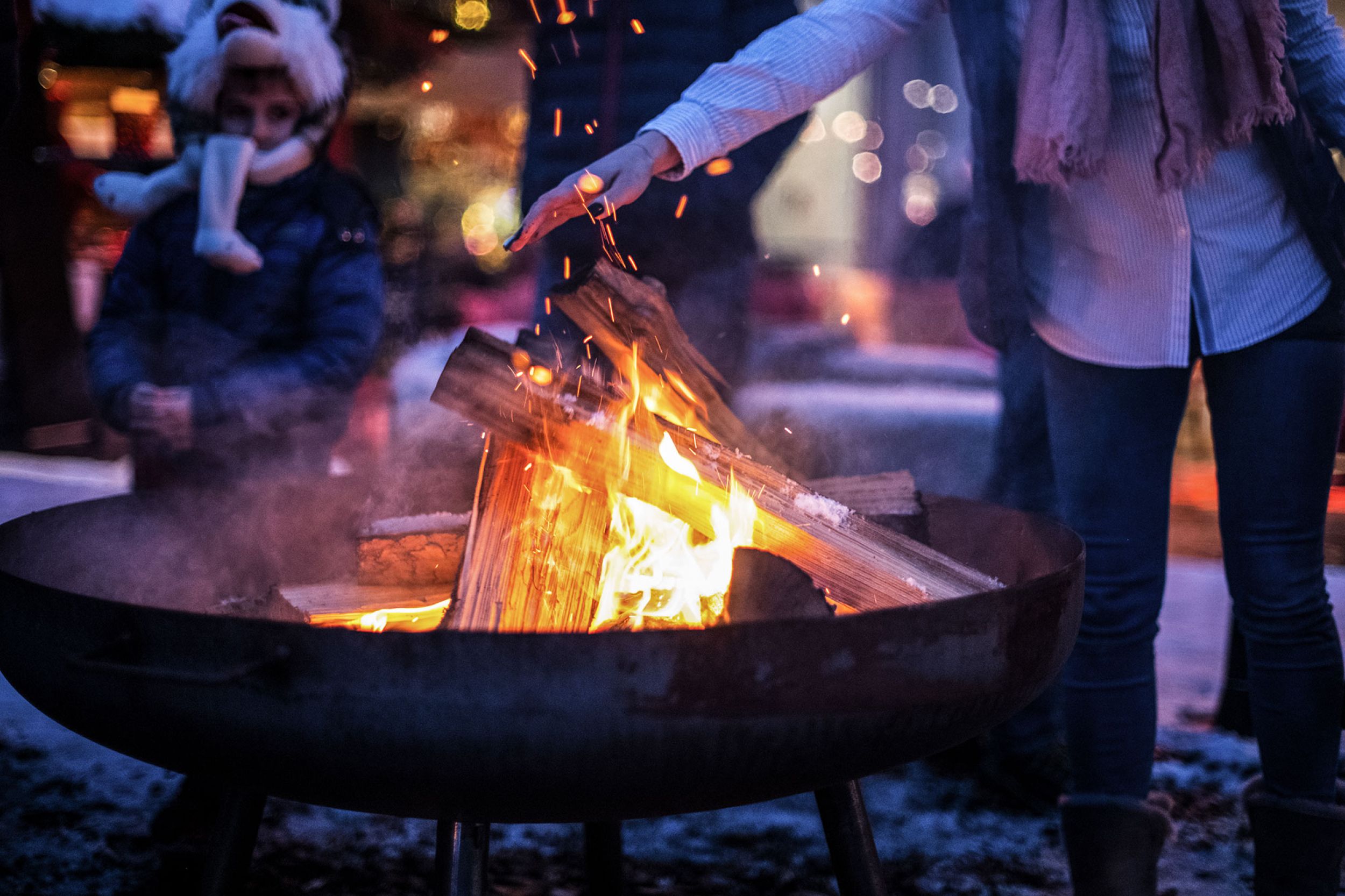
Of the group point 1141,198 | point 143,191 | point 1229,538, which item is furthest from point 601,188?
point 143,191

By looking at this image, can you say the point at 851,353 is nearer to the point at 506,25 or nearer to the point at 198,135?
the point at 506,25

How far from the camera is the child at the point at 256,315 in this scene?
6.39 feet

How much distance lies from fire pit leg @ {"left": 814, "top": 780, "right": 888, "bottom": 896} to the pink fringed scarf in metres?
0.80

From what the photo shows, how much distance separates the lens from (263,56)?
195 centimetres

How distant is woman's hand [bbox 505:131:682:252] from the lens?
3.95 feet

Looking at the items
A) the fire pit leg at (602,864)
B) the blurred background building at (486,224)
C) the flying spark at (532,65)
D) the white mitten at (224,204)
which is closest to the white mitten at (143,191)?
the white mitten at (224,204)

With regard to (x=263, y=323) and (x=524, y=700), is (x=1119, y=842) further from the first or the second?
(x=263, y=323)

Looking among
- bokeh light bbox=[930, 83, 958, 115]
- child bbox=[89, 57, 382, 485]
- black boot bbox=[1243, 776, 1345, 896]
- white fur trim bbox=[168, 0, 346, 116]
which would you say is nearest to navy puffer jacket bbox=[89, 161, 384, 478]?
child bbox=[89, 57, 382, 485]

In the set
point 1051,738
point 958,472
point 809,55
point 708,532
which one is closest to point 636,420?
point 708,532

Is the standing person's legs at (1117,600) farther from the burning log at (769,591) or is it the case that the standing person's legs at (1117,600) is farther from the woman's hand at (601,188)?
the woman's hand at (601,188)

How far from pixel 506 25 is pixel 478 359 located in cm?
383

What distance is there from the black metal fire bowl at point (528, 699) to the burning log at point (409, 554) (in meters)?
0.46

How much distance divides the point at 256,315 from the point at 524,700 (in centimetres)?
144

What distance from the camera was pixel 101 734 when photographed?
0.96m
